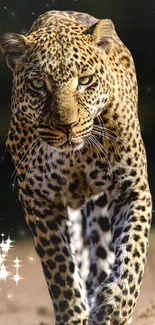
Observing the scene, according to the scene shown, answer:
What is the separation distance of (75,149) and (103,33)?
2.20ft

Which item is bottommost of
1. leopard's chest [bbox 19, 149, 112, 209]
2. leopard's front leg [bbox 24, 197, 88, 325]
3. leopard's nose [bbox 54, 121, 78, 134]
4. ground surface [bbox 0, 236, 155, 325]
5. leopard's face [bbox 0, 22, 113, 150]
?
ground surface [bbox 0, 236, 155, 325]

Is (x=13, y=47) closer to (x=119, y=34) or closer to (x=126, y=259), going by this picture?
(x=119, y=34)

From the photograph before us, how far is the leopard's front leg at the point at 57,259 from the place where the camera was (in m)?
7.24

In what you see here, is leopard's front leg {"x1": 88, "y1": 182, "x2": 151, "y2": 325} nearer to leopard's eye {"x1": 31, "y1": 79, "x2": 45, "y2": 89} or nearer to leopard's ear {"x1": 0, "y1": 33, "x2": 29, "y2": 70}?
leopard's eye {"x1": 31, "y1": 79, "x2": 45, "y2": 89}

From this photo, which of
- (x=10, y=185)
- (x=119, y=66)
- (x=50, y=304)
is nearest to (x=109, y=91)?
(x=119, y=66)

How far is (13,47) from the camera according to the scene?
7.25 meters

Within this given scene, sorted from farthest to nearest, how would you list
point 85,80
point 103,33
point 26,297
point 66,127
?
point 26,297
point 103,33
point 85,80
point 66,127

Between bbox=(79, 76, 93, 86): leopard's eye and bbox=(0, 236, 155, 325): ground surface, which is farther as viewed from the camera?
bbox=(0, 236, 155, 325): ground surface

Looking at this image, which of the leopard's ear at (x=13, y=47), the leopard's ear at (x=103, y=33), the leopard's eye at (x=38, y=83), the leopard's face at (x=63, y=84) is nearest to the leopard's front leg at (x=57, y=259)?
the leopard's face at (x=63, y=84)

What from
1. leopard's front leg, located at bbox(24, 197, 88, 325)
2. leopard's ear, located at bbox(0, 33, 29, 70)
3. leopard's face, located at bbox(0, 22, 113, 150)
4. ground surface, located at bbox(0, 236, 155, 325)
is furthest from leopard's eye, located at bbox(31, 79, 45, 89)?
ground surface, located at bbox(0, 236, 155, 325)

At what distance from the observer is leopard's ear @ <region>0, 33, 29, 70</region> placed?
7207 mm

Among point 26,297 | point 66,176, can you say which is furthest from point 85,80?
point 26,297

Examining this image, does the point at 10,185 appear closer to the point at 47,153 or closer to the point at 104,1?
the point at 47,153

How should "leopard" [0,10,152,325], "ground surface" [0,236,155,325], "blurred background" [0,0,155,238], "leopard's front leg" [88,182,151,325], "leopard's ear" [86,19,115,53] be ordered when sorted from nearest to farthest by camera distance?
"leopard's front leg" [88,182,151,325], "leopard" [0,10,152,325], "leopard's ear" [86,19,115,53], "blurred background" [0,0,155,238], "ground surface" [0,236,155,325]
